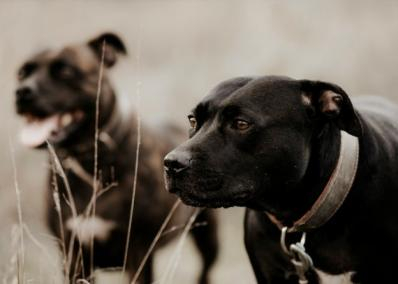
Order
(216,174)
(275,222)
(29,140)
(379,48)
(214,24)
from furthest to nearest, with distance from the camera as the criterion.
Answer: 1. (214,24)
2. (379,48)
3. (29,140)
4. (275,222)
5. (216,174)

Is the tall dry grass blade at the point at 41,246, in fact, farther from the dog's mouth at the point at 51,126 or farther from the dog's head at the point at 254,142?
Result: the dog's mouth at the point at 51,126

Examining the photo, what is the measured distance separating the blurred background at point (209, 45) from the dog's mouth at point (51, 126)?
12.6 feet

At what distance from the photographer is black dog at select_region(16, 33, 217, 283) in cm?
627

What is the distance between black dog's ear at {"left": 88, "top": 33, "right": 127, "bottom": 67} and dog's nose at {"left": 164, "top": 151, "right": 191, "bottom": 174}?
279 cm

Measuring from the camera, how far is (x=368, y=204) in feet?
14.4

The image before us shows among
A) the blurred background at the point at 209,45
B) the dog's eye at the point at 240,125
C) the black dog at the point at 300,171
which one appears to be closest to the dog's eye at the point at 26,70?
the black dog at the point at 300,171

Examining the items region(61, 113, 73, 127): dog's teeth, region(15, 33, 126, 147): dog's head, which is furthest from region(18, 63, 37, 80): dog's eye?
region(61, 113, 73, 127): dog's teeth

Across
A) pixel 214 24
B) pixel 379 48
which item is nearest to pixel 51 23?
pixel 214 24

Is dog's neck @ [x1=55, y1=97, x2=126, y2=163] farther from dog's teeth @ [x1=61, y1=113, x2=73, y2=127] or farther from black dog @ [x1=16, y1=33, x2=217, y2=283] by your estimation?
dog's teeth @ [x1=61, y1=113, x2=73, y2=127]

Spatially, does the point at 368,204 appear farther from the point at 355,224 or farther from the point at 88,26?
the point at 88,26

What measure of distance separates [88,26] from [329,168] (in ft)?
34.8

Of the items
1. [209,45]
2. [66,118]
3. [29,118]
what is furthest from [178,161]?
[209,45]

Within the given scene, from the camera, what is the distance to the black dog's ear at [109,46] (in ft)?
22.4

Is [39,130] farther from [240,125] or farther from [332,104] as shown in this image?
[332,104]
